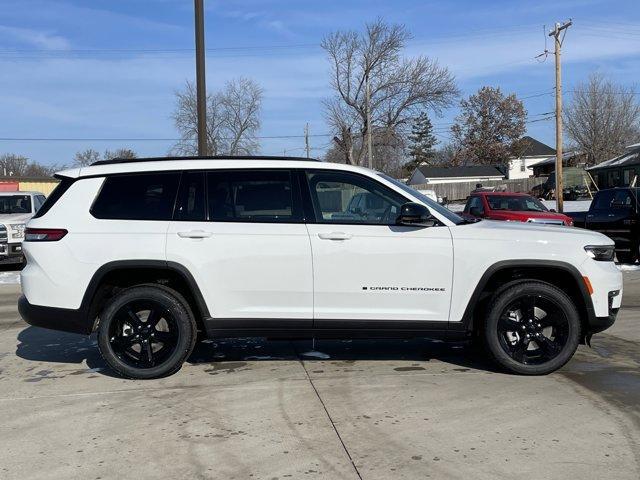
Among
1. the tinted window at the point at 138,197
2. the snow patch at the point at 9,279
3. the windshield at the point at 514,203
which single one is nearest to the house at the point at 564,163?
the windshield at the point at 514,203

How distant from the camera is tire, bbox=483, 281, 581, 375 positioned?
543cm

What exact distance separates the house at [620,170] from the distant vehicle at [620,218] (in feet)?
88.7

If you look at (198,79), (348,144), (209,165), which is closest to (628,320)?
(209,165)

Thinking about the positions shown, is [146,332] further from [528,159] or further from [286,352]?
[528,159]

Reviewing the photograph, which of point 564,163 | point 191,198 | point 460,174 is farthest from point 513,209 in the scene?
point 460,174

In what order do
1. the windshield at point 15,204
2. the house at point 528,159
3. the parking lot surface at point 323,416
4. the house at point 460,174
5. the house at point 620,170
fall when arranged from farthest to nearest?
the house at point 528,159 → the house at point 460,174 → the house at point 620,170 → the windshield at point 15,204 → the parking lot surface at point 323,416

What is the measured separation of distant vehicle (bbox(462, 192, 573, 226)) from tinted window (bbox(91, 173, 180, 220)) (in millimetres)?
10509

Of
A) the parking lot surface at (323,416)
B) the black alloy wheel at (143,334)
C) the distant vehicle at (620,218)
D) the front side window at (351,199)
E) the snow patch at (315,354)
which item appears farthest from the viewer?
the distant vehicle at (620,218)

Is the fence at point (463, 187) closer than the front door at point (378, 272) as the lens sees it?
No

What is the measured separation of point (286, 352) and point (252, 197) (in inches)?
74.8

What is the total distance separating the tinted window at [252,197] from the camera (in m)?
5.49

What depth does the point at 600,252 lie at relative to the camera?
18.0ft

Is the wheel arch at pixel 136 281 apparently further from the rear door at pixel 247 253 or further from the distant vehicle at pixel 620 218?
the distant vehicle at pixel 620 218

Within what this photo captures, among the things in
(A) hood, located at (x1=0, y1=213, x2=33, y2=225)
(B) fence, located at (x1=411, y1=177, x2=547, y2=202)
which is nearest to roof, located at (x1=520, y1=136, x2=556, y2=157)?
(B) fence, located at (x1=411, y1=177, x2=547, y2=202)
